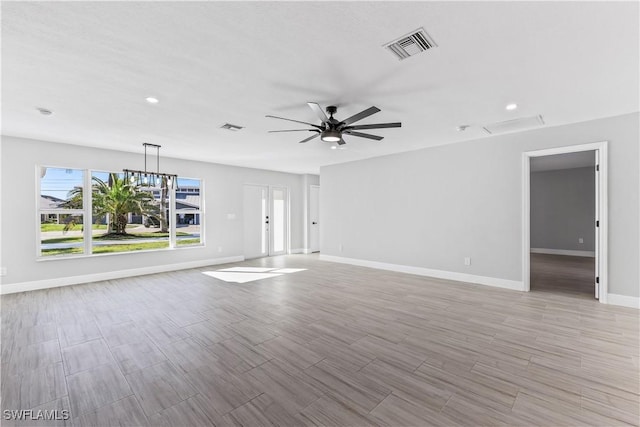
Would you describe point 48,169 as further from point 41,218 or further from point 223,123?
point 223,123

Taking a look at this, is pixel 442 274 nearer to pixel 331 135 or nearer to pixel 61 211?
pixel 331 135

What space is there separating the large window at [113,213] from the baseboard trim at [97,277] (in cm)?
47

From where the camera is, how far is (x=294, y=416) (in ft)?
5.92

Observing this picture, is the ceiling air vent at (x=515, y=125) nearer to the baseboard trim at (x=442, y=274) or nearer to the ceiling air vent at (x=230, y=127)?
the baseboard trim at (x=442, y=274)

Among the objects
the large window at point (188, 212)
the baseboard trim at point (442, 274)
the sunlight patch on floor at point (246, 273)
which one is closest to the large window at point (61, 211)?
the large window at point (188, 212)

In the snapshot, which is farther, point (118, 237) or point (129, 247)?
point (129, 247)

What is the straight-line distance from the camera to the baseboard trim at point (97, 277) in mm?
4656

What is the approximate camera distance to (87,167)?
17.5 ft

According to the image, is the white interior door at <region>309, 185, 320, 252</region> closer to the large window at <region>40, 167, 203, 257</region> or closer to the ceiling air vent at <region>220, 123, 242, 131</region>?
the large window at <region>40, 167, 203, 257</region>

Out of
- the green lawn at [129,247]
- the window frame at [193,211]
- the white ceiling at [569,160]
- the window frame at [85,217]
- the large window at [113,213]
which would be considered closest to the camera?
the window frame at [85,217]

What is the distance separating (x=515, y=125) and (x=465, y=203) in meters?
1.53

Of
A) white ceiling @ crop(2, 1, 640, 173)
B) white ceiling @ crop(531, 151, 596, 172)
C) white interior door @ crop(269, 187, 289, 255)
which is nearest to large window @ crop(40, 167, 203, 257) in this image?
white ceiling @ crop(2, 1, 640, 173)

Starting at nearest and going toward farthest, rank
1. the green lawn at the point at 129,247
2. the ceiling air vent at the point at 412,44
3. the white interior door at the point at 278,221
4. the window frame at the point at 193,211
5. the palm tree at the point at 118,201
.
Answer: the ceiling air vent at the point at 412,44 → the green lawn at the point at 129,247 → the palm tree at the point at 118,201 → the window frame at the point at 193,211 → the white interior door at the point at 278,221

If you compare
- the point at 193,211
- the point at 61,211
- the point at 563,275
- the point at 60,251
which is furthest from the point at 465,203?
the point at 60,251
